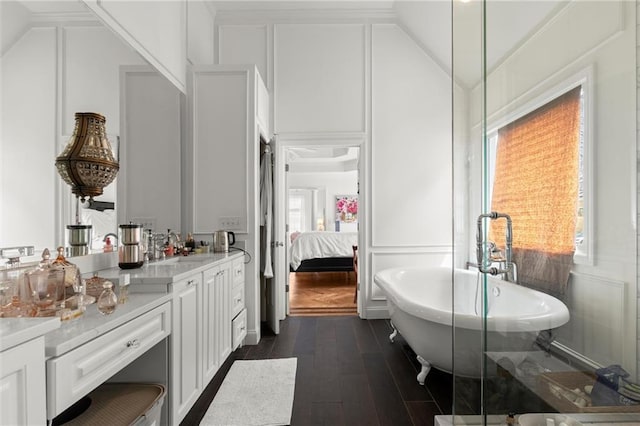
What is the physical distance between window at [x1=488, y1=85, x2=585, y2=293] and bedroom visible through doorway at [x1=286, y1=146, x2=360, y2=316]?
2.30 meters

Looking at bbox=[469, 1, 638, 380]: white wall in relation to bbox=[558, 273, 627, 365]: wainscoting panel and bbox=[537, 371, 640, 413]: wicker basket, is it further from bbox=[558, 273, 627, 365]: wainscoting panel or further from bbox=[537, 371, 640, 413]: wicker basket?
bbox=[537, 371, 640, 413]: wicker basket

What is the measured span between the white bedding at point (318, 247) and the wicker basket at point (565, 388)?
428 cm

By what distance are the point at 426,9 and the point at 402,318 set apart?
10.5 ft

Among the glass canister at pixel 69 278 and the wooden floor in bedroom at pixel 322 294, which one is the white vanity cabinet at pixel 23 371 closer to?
the glass canister at pixel 69 278

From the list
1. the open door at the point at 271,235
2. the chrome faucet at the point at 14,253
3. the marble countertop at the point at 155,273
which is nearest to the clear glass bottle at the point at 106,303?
the marble countertop at the point at 155,273

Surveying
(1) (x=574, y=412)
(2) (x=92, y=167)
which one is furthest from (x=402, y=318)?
(2) (x=92, y=167)

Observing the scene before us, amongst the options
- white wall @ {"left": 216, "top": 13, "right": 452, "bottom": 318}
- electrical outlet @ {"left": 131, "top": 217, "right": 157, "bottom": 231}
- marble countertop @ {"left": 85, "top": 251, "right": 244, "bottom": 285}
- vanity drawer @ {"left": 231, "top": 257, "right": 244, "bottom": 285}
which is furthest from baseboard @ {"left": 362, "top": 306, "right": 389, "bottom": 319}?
electrical outlet @ {"left": 131, "top": 217, "right": 157, "bottom": 231}

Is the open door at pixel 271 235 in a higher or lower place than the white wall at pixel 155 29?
lower

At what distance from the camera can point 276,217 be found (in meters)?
3.36

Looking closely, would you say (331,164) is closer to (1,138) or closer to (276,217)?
(276,217)

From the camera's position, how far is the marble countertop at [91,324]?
872 mm

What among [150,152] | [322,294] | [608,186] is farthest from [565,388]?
[322,294]

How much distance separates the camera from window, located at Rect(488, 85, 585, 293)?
4.63 feet

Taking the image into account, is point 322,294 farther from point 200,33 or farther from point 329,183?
point 329,183
